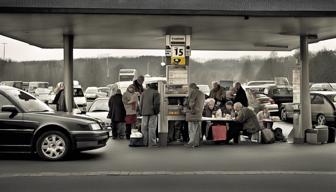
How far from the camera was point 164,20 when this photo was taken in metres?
13.5

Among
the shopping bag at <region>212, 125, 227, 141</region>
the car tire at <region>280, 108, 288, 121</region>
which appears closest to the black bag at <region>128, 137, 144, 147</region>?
the shopping bag at <region>212, 125, 227, 141</region>

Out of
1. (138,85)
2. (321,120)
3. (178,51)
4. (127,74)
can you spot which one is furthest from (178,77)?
(127,74)

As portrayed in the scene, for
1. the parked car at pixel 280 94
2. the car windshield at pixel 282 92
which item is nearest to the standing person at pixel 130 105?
the parked car at pixel 280 94

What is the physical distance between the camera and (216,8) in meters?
12.0

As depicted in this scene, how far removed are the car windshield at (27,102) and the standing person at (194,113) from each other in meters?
4.03

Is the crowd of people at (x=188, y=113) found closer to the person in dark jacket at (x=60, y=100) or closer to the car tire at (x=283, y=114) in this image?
the person in dark jacket at (x=60, y=100)

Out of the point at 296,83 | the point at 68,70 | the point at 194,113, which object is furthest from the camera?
the point at 68,70

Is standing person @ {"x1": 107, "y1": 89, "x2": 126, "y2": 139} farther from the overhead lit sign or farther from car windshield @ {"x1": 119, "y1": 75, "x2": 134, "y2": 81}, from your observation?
car windshield @ {"x1": 119, "y1": 75, "x2": 134, "y2": 81}

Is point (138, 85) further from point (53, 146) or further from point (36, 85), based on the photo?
point (36, 85)

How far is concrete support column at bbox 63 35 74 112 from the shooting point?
17.1 meters

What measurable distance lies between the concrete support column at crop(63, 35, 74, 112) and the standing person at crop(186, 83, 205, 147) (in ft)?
15.7

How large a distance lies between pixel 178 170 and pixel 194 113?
13.8ft

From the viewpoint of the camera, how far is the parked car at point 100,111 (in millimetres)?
17672

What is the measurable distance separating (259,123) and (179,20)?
437cm
